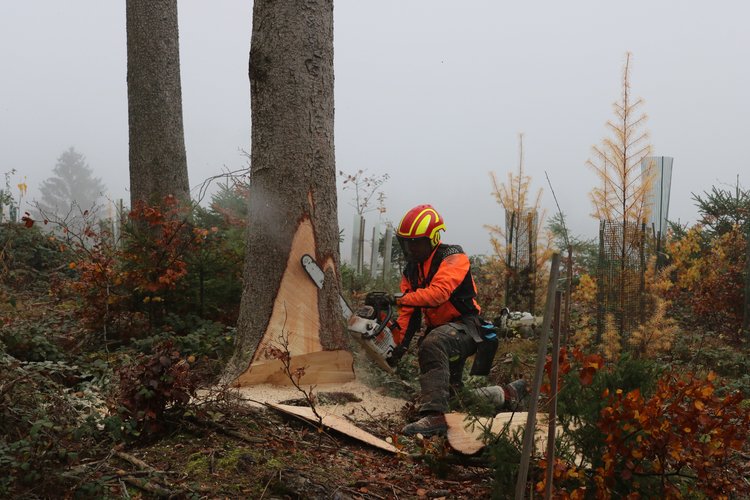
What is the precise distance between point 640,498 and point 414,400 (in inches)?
95.3

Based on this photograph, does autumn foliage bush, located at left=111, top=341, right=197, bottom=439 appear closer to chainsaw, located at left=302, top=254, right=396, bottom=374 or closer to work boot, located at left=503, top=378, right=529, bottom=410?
chainsaw, located at left=302, top=254, right=396, bottom=374

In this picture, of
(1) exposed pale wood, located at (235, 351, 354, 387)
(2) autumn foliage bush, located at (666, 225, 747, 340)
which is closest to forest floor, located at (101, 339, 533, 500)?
(1) exposed pale wood, located at (235, 351, 354, 387)

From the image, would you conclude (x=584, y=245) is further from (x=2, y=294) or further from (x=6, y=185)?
(x=6, y=185)

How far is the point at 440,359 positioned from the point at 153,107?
556cm

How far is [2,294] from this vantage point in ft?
29.4

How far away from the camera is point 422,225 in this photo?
5254mm

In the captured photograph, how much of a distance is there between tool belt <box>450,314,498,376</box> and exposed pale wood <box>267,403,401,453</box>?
1.13 m

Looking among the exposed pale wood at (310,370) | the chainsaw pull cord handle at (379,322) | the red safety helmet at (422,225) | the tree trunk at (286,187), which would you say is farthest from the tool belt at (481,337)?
the tree trunk at (286,187)

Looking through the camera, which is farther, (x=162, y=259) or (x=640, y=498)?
(x=162, y=259)

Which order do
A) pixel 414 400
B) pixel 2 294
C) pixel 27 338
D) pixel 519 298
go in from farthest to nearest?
1. pixel 519 298
2. pixel 2 294
3. pixel 27 338
4. pixel 414 400

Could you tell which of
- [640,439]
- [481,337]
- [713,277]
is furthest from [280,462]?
[713,277]

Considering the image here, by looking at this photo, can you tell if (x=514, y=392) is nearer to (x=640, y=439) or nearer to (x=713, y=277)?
(x=640, y=439)

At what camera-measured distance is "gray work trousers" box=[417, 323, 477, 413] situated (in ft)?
16.3

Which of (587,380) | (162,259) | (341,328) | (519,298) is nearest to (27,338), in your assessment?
(162,259)
